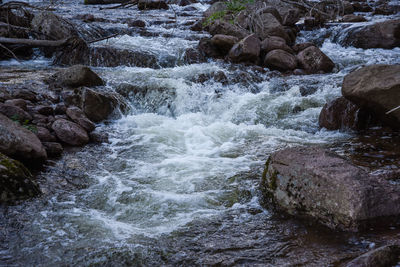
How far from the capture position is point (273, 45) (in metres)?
10.8

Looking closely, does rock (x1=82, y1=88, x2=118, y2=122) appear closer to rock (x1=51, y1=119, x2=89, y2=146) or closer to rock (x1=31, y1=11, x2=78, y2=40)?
rock (x1=51, y1=119, x2=89, y2=146)

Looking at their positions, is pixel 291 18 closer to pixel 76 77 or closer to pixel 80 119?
pixel 76 77

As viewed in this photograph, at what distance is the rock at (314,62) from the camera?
32.7 ft

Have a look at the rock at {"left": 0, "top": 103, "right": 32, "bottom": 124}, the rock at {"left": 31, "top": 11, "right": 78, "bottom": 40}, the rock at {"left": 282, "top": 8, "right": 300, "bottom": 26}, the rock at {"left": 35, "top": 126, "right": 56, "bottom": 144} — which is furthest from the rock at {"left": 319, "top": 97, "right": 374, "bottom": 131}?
the rock at {"left": 282, "top": 8, "right": 300, "bottom": 26}

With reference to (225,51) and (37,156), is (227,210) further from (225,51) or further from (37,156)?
(225,51)

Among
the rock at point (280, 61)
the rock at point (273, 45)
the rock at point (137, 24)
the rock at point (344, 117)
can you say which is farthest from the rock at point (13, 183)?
the rock at point (137, 24)

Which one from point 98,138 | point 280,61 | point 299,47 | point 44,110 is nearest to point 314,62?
point 280,61

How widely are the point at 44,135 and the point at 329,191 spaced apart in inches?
171

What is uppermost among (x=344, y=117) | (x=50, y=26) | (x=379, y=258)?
(x=50, y=26)

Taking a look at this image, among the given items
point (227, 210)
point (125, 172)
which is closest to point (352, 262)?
point (227, 210)

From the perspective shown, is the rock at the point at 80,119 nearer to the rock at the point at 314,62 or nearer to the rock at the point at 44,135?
the rock at the point at 44,135

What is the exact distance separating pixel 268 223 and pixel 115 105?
4.75 m

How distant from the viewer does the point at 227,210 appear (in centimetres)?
394

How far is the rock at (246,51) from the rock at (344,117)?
4016mm
